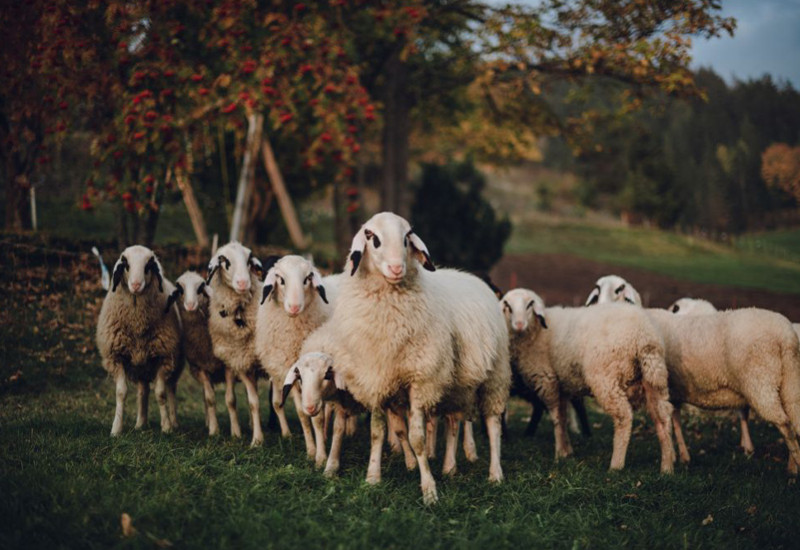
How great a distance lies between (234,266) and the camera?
7.02 metres

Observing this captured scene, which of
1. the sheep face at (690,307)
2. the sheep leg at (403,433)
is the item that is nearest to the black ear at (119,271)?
the sheep leg at (403,433)

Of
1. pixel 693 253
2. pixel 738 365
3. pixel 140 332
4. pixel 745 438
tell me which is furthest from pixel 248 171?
pixel 693 253

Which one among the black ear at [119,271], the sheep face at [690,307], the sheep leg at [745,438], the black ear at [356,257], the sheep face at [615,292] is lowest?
the sheep leg at [745,438]

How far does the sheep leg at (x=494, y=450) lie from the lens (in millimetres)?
5594

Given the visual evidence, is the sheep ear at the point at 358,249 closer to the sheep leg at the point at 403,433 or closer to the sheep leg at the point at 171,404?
the sheep leg at the point at 403,433

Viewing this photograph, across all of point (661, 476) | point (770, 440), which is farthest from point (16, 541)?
point (770, 440)

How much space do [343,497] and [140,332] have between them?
3355mm

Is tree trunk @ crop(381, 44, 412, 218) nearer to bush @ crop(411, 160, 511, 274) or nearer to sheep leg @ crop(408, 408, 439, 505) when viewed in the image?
bush @ crop(411, 160, 511, 274)

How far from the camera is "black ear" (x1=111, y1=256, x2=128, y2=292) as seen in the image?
6.83 meters

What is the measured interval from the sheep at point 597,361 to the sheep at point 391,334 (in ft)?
5.34

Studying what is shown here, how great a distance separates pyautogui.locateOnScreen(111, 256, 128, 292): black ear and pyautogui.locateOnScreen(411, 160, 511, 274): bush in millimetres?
13990

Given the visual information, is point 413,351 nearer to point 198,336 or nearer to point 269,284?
point 269,284

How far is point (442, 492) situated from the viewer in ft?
16.7

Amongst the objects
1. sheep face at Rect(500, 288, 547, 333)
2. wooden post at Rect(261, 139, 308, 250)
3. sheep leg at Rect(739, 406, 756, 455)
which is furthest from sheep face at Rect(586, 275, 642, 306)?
wooden post at Rect(261, 139, 308, 250)
